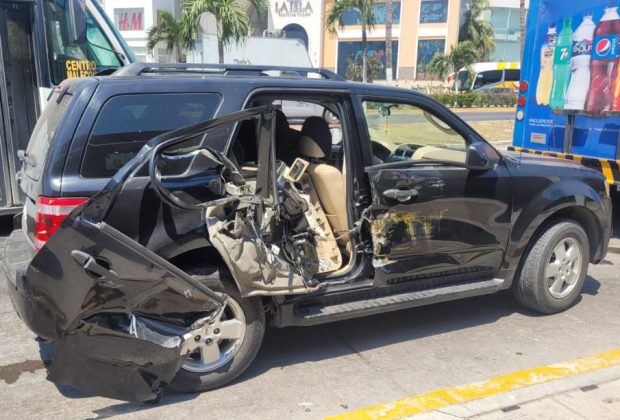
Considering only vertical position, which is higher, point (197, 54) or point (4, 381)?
point (197, 54)

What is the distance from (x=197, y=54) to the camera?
23.2 metres

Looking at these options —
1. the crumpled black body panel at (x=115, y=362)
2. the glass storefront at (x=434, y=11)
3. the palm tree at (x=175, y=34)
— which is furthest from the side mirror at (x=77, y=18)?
the glass storefront at (x=434, y=11)

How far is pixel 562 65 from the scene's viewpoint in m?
7.78

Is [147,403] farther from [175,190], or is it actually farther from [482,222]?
[482,222]

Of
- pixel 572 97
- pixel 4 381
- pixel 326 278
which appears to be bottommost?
pixel 4 381

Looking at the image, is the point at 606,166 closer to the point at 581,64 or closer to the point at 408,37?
the point at 581,64

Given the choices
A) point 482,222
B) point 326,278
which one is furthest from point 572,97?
point 326,278

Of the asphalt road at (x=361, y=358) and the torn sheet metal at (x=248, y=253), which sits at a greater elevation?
the torn sheet metal at (x=248, y=253)

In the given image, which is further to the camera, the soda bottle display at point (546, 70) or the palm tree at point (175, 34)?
the palm tree at point (175, 34)

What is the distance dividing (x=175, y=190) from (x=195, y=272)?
19.7 inches

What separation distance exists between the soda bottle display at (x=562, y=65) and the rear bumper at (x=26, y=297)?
6888mm

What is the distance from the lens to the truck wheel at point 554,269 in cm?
475

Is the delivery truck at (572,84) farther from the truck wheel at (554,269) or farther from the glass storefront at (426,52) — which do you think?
the glass storefront at (426,52)

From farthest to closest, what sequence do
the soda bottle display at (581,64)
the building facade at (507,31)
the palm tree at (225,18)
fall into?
the building facade at (507,31) < the palm tree at (225,18) < the soda bottle display at (581,64)
